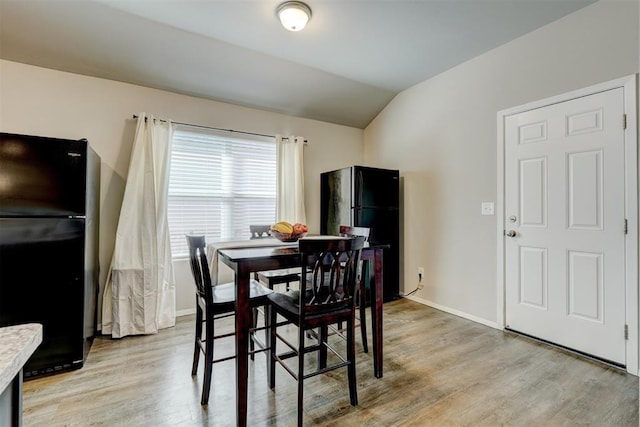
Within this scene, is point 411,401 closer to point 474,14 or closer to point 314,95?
point 474,14

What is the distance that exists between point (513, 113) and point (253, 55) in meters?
2.54

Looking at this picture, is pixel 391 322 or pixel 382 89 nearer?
pixel 391 322

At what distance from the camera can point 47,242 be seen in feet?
6.82

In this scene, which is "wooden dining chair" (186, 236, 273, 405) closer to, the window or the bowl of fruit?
the bowl of fruit

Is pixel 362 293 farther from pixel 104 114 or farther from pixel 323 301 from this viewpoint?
pixel 104 114

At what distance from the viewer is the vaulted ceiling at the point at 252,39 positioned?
2338 millimetres

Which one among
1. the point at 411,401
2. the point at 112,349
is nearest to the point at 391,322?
the point at 411,401

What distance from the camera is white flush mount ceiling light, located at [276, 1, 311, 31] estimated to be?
7.54ft

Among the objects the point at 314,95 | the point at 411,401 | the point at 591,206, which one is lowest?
the point at 411,401

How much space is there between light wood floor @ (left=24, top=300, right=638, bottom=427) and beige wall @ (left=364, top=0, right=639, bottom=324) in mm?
896

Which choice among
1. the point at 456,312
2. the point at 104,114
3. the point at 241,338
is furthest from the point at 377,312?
the point at 104,114

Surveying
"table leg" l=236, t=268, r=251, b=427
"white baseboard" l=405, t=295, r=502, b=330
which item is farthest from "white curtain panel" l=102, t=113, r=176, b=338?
"white baseboard" l=405, t=295, r=502, b=330

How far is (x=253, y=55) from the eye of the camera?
301cm

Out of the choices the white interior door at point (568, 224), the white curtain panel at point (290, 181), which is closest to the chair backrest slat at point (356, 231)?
the white curtain panel at point (290, 181)
